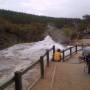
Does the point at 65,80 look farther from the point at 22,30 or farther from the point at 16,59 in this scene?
the point at 22,30

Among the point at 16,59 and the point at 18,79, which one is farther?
the point at 16,59

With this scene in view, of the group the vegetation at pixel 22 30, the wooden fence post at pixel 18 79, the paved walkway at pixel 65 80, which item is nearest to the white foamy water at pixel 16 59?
the paved walkway at pixel 65 80

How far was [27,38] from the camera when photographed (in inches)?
2724

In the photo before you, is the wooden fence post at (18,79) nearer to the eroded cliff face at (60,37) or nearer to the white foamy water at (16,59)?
the white foamy water at (16,59)

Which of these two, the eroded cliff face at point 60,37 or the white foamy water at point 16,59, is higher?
the white foamy water at point 16,59

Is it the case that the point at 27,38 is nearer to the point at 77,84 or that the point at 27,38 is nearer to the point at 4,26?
the point at 4,26

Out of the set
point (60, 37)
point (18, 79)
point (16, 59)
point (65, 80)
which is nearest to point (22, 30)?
point (60, 37)

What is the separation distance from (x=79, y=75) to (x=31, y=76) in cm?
301

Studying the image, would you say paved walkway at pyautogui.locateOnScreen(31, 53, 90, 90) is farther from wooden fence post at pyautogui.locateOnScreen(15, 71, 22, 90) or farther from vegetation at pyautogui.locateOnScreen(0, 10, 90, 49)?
vegetation at pyautogui.locateOnScreen(0, 10, 90, 49)

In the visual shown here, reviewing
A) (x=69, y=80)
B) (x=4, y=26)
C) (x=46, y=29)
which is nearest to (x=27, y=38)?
(x=4, y=26)

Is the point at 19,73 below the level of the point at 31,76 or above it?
above

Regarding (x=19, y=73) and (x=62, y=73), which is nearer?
(x=19, y=73)

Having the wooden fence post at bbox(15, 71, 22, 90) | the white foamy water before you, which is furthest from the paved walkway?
the white foamy water

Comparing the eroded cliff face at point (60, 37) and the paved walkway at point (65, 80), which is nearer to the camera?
the paved walkway at point (65, 80)
